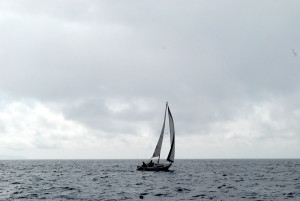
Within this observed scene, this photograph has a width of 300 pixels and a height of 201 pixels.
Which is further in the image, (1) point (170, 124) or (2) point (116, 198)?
(1) point (170, 124)

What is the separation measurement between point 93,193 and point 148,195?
6.46 metres

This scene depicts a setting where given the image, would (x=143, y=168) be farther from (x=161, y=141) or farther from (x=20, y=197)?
(x=20, y=197)

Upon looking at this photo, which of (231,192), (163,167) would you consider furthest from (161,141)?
(231,192)

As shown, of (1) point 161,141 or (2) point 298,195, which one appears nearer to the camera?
(2) point 298,195

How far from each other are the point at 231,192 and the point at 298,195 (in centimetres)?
696

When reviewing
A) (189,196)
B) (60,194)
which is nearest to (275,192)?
(189,196)

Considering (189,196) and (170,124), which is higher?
(170,124)

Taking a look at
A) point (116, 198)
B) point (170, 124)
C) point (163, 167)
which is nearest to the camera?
point (116, 198)

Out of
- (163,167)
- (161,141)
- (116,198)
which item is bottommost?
(116,198)

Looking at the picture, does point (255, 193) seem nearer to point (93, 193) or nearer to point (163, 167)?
point (93, 193)

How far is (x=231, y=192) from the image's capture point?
42.4 metres

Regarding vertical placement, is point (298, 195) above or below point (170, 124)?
below

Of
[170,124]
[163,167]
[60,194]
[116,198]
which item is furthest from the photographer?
[163,167]

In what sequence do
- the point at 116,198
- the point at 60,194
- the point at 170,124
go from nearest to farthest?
the point at 116,198 → the point at 60,194 → the point at 170,124
